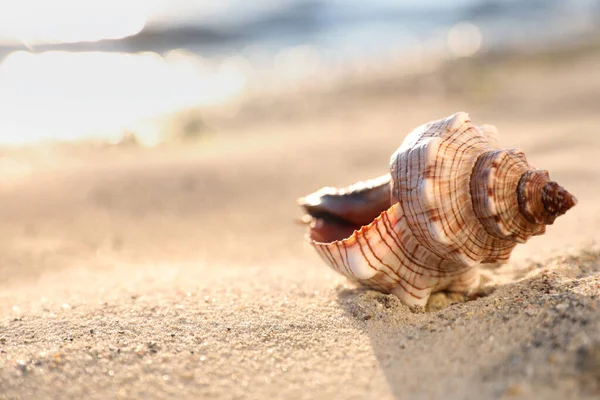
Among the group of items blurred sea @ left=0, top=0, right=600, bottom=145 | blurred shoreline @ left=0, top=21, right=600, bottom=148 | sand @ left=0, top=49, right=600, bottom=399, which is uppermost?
blurred sea @ left=0, top=0, right=600, bottom=145

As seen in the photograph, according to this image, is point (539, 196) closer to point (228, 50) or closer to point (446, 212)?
point (446, 212)

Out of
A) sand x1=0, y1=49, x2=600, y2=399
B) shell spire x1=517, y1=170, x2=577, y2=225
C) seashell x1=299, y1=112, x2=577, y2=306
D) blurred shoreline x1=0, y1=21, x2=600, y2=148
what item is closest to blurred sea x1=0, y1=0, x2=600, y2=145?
blurred shoreline x1=0, y1=21, x2=600, y2=148

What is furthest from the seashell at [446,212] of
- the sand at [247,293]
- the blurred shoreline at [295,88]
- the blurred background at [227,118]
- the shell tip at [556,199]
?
the blurred shoreline at [295,88]

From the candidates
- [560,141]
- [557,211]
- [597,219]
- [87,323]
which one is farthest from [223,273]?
[560,141]

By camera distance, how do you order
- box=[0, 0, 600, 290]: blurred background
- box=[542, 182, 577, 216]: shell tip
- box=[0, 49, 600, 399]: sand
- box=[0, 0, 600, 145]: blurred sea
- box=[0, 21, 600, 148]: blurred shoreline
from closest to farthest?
box=[0, 49, 600, 399]: sand
box=[542, 182, 577, 216]: shell tip
box=[0, 0, 600, 290]: blurred background
box=[0, 21, 600, 148]: blurred shoreline
box=[0, 0, 600, 145]: blurred sea

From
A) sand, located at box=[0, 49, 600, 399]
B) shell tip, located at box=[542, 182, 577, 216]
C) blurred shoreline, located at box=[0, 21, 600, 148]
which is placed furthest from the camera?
blurred shoreline, located at box=[0, 21, 600, 148]

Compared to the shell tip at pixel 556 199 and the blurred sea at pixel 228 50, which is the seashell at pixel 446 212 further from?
the blurred sea at pixel 228 50

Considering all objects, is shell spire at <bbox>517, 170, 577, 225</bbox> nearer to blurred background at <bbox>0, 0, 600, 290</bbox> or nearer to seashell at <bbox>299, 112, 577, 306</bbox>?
seashell at <bbox>299, 112, 577, 306</bbox>

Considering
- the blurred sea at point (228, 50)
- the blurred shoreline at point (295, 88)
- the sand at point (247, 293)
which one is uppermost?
the blurred sea at point (228, 50)
